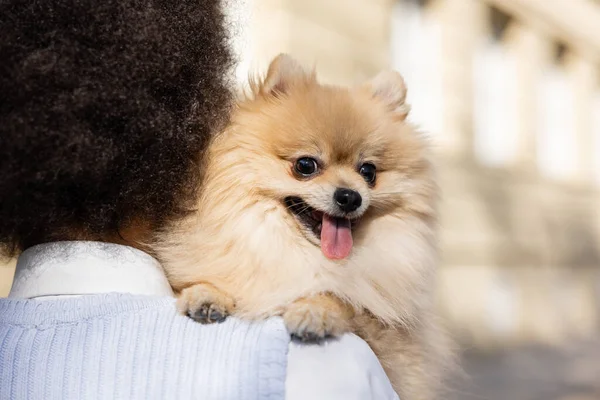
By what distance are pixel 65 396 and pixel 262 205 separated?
86 centimetres

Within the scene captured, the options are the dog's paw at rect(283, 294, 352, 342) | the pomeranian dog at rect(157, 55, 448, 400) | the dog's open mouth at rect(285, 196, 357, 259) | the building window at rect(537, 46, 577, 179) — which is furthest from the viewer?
the building window at rect(537, 46, 577, 179)

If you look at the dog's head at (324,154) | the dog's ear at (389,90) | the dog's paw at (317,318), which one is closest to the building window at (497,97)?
the dog's ear at (389,90)

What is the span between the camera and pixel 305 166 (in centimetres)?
228

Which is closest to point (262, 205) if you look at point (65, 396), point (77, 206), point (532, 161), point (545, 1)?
point (77, 206)

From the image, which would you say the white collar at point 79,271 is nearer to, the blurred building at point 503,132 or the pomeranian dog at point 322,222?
the pomeranian dog at point 322,222

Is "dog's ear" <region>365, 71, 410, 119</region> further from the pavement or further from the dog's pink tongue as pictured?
A: the pavement

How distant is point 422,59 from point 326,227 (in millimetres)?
8355

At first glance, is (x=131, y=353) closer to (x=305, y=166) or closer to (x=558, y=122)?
(x=305, y=166)

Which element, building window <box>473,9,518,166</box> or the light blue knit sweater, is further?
building window <box>473,9,518,166</box>

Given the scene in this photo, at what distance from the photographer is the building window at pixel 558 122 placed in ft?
43.2

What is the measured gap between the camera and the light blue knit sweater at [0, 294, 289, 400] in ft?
4.65

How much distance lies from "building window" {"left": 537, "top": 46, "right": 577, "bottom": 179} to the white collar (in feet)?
40.2

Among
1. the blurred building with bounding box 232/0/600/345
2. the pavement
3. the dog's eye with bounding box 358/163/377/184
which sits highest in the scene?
the blurred building with bounding box 232/0/600/345

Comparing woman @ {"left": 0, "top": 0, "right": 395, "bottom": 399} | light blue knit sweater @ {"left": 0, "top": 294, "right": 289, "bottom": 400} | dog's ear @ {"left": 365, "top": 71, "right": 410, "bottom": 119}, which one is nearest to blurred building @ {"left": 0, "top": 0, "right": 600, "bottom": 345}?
dog's ear @ {"left": 365, "top": 71, "right": 410, "bottom": 119}
